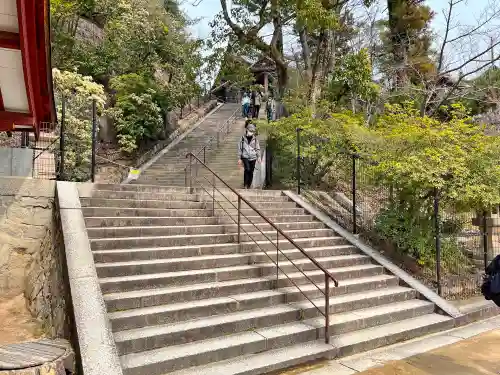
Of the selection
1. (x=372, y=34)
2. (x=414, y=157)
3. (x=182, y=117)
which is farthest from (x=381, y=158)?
(x=182, y=117)

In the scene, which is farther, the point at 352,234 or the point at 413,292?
the point at 352,234

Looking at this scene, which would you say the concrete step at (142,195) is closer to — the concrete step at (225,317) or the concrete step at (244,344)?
the concrete step at (225,317)

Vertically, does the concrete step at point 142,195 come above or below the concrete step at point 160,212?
above

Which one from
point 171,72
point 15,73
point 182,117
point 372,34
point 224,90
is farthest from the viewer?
point 224,90

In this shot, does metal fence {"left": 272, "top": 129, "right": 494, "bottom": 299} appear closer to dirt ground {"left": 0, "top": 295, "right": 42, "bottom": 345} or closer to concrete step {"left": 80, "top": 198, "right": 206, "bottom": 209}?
concrete step {"left": 80, "top": 198, "right": 206, "bottom": 209}

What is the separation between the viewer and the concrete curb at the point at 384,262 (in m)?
6.10

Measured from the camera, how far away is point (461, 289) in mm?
6922

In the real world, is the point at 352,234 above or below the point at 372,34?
below

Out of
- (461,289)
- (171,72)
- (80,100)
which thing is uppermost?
(171,72)

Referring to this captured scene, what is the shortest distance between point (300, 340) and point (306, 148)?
6.30m

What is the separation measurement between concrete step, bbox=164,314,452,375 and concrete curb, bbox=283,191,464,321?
0.37m

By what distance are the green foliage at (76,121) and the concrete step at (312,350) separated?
859 cm

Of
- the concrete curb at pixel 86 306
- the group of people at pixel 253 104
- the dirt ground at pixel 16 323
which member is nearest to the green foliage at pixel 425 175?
the concrete curb at pixel 86 306

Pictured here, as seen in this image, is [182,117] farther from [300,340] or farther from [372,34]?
[300,340]
